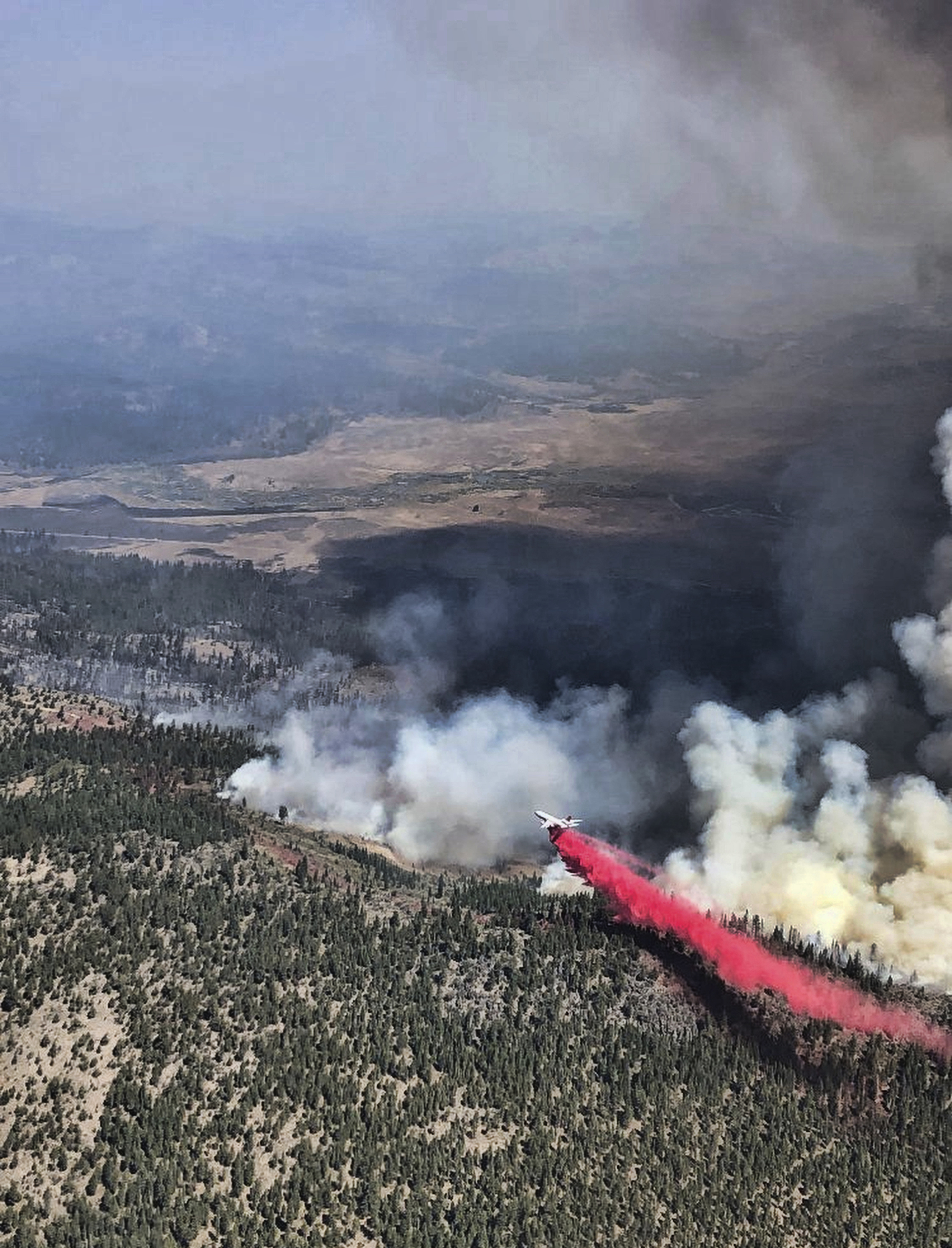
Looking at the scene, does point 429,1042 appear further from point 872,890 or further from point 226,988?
point 872,890

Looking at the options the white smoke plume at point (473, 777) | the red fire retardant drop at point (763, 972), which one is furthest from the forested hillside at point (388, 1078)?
the white smoke plume at point (473, 777)

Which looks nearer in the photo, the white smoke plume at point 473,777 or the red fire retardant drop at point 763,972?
the red fire retardant drop at point 763,972

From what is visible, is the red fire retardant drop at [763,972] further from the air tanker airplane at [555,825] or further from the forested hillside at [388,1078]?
the air tanker airplane at [555,825]

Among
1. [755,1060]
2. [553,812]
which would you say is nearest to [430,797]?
[553,812]

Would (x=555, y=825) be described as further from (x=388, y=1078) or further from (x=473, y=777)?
(x=473, y=777)

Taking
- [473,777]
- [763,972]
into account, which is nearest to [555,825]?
[763,972]
